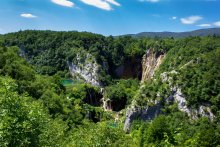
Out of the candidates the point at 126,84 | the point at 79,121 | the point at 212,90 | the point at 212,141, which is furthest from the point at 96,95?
the point at 212,141

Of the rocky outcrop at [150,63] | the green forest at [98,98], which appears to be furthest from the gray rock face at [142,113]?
the rocky outcrop at [150,63]

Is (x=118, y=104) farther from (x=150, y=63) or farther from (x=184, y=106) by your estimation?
(x=184, y=106)

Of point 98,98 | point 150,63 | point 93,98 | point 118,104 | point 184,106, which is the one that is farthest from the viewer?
point 150,63

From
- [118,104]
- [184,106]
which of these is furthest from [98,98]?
[184,106]

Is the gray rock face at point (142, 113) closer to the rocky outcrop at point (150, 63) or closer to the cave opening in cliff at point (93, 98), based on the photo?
the cave opening in cliff at point (93, 98)

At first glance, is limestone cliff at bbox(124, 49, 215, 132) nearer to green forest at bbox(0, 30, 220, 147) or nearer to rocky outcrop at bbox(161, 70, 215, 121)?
rocky outcrop at bbox(161, 70, 215, 121)

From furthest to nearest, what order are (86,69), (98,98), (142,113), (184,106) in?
1. (86,69)
2. (98,98)
3. (142,113)
4. (184,106)
